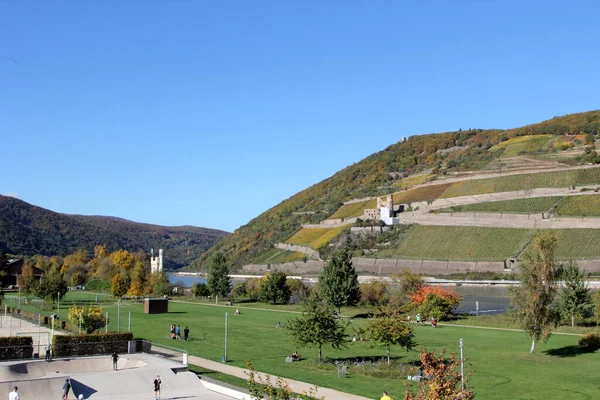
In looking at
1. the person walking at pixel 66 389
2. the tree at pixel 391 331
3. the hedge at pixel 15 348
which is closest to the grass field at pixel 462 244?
the tree at pixel 391 331

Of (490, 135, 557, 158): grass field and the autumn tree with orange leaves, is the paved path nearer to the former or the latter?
the autumn tree with orange leaves

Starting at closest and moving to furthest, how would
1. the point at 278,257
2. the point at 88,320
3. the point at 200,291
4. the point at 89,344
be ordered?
1. the point at 89,344
2. the point at 88,320
3. the point at 200,291
4. the point at 278,257

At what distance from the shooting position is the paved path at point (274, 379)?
24552 mm

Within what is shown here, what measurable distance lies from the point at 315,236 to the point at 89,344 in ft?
442

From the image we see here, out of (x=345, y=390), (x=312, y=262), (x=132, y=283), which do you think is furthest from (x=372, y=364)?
(x=312, y=262)

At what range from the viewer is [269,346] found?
3875 centimetres

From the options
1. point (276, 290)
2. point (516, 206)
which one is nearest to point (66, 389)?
point (276, 290)

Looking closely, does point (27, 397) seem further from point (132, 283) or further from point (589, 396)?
point (132, 283)

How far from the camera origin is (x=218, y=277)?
80938 mm

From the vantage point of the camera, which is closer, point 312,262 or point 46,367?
point 46,367

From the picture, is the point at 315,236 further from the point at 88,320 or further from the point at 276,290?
the point at 88,320

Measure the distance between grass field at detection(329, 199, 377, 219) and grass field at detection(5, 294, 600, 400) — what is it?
4694 inches

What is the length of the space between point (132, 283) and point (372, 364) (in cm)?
6011

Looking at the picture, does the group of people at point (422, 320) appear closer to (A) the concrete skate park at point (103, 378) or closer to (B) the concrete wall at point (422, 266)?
(A) the concrete skate park at point (103, 378)
